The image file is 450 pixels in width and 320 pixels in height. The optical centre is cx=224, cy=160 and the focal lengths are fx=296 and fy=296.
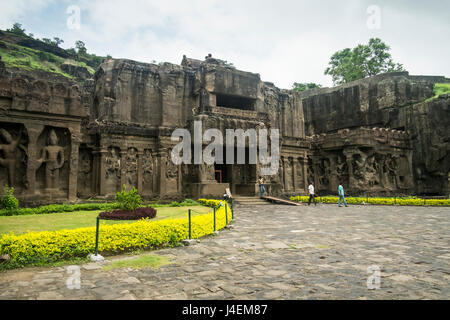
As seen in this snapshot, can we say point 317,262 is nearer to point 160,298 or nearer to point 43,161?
point 160,298

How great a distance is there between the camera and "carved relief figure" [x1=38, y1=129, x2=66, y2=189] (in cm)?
1524

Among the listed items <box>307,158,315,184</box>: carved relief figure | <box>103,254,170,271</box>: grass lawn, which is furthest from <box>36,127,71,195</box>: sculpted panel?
<box>307,158,315,184</box>: carved relief figure

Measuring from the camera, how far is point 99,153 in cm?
1838

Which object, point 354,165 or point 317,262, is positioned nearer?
point 317,262

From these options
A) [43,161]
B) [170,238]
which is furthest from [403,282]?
[43,161]

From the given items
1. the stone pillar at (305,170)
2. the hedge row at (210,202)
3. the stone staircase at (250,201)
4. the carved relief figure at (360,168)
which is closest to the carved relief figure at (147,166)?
the hedge row at (210,202)

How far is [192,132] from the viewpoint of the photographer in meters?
19.9

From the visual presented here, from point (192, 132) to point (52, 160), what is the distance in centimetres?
837

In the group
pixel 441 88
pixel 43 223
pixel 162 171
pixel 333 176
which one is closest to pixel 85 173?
pixel 162 171

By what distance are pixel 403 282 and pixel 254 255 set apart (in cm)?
267

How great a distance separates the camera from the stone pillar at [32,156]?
1462cm

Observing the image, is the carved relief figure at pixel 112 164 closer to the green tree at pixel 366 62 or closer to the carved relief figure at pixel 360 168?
the carved relief figure at pixel 360 168

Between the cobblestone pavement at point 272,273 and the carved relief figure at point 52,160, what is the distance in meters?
11.5

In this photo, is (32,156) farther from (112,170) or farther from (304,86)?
(304,86)
